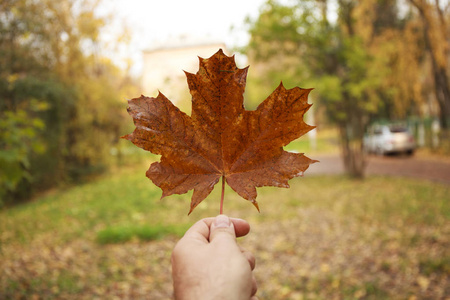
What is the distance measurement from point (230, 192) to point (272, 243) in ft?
15.9

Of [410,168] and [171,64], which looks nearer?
[171,64]

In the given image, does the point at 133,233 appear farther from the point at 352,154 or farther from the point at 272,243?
the point at 352,154

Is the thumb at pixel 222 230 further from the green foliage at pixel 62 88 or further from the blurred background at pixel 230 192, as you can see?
the green foliage at pixel 62 88

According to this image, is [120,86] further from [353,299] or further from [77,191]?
[353,299]

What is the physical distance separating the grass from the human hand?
347cm

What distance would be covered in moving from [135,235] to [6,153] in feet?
12.0

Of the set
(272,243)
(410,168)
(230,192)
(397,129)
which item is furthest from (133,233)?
(397,129)

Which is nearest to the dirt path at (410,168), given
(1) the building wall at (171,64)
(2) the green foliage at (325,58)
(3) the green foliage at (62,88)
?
(2) the green foliage at (325,58)

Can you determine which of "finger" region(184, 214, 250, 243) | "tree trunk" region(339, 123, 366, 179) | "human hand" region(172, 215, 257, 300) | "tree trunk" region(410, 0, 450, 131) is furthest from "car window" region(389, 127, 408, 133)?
"human hand" region(172, 215, 257, 300)

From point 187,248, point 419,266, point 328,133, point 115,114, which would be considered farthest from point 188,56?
point 328,133

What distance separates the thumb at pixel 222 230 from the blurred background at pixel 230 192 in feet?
2.33

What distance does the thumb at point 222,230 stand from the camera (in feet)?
3.24

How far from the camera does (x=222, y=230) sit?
40.0 inches

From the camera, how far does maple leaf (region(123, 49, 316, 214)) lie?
0.85 m
